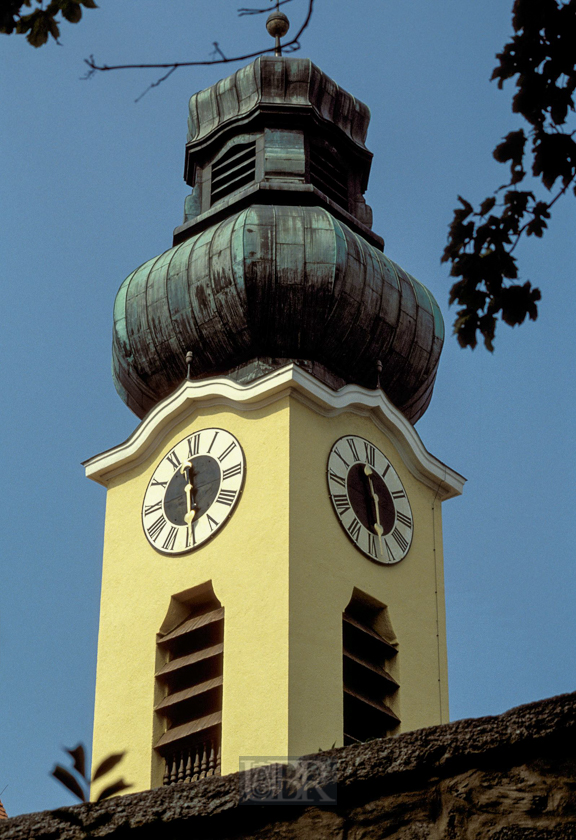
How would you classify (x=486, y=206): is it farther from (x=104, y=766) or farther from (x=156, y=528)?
(x=156, y=528)

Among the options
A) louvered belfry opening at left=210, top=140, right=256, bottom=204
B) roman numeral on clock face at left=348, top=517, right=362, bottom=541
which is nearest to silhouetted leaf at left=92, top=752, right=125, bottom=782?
roman numeral on clock face at left=348, top=517, right=362, bottom=541

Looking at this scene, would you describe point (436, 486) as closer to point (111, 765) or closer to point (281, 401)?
point (281, 401)

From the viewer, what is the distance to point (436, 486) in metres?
15.6

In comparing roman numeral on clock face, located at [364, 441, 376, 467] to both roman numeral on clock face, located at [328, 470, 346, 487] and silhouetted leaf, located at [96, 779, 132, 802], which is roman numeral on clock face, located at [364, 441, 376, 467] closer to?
roman numeral on clock face, located at [328, 470, 346, 487]

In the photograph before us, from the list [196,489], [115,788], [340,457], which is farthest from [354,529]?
[115,788]

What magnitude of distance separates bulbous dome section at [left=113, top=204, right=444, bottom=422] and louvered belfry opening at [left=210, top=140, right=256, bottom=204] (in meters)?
1.04

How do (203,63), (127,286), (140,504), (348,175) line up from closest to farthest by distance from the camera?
Answer: (203,63) → (140,504) → (127,286) → (348,175)

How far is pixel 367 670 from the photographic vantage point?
13570mm

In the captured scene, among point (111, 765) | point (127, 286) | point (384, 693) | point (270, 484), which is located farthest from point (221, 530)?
point (111, 765)

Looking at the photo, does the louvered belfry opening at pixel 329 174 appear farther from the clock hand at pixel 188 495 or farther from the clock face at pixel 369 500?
the clock hand at pixel 188 495

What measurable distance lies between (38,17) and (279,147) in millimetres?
12530

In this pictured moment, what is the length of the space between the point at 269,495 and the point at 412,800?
31.4 ft

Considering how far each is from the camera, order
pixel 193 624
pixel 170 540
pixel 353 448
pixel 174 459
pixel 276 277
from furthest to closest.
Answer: pixel 276 277 → pixel 174 459 → pixel 353 448 → pixel 170 540 → pixel 193 624

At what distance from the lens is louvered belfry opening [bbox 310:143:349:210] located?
17453 millimetres
